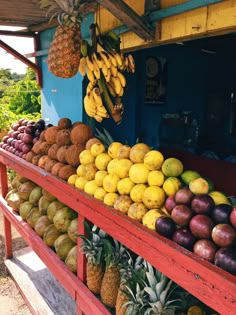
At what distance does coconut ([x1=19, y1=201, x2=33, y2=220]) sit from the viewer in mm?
3707

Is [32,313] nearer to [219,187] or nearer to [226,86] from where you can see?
[219,187]

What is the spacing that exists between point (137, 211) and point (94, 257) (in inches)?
29.1

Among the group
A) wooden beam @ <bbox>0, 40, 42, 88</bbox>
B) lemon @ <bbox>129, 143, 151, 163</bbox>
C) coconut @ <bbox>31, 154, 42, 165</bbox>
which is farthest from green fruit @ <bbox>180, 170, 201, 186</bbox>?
wooden beam @ <bbox>0, 40, 42, 88</bbox>

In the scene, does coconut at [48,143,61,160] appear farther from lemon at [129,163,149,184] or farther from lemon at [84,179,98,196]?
lemon at [129,163,149,184]

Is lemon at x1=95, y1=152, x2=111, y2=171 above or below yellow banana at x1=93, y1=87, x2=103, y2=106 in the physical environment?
below

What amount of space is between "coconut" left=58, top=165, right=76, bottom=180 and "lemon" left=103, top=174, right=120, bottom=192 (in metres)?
0.59

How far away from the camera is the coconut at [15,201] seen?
3957mm

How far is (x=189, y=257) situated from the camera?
1.51m

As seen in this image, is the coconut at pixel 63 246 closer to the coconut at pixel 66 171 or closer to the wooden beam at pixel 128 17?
the coconut at pixel 66 171

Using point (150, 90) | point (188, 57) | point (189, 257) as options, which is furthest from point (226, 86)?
point (189, 257)

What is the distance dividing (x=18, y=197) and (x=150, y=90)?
8.83 feet

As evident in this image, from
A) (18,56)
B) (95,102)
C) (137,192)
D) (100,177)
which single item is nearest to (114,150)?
(100,177)

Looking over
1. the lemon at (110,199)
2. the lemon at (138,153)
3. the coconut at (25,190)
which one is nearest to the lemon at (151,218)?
the lemon at (110,199)

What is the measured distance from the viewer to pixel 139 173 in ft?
7.03
